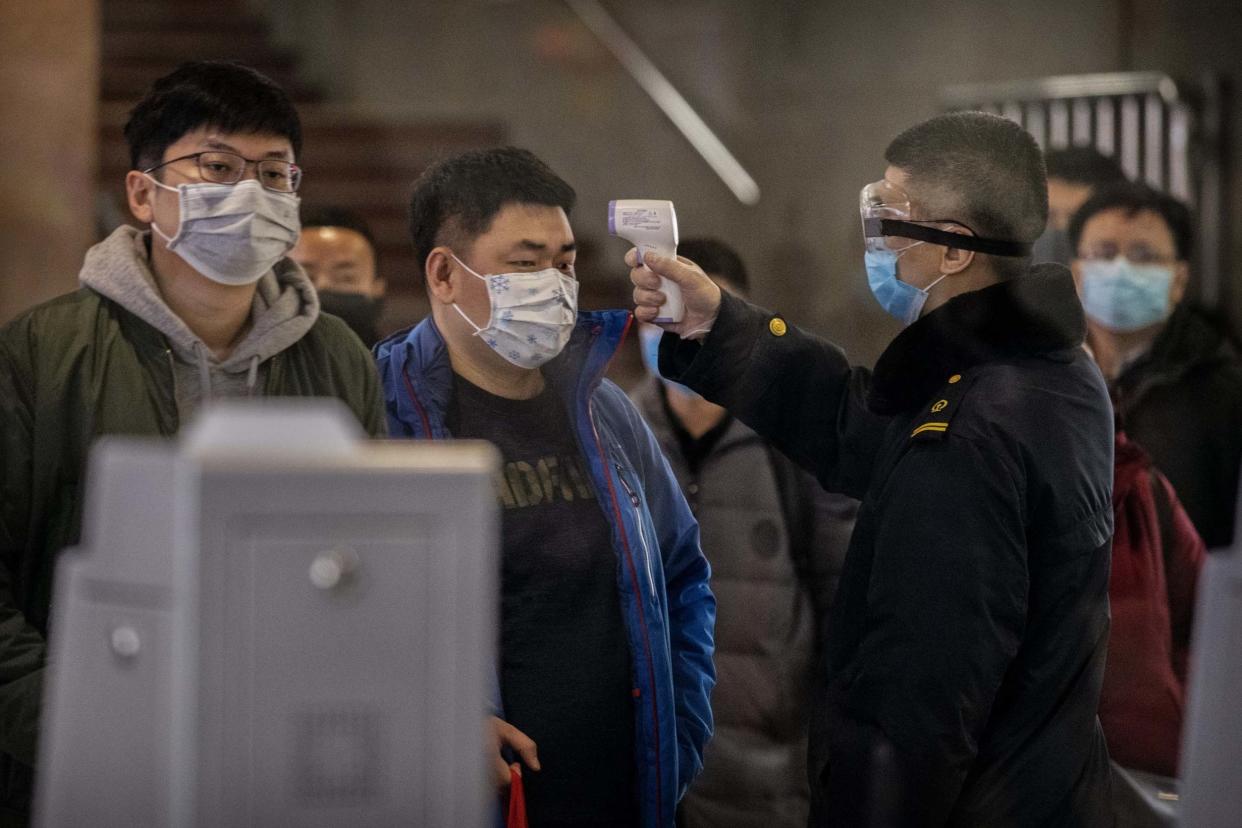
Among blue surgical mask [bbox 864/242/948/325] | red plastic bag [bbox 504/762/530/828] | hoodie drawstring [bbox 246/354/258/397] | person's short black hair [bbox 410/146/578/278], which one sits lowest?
red plastic bag [bbox 504/762/530/828]

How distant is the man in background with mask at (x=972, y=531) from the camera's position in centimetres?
230

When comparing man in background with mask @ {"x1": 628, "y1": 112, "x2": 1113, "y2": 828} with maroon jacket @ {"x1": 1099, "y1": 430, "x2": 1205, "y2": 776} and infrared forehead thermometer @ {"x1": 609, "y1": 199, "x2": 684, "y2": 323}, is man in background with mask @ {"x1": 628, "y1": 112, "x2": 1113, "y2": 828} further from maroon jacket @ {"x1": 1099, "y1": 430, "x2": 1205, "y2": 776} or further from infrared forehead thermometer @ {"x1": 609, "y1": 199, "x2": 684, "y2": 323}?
maroon jacket @ {"x1": 1099, "y1": 430, "x2": 1205, "y2": 776}

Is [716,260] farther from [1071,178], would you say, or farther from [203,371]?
[203,371]

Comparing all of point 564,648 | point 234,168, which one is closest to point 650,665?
point 564,648

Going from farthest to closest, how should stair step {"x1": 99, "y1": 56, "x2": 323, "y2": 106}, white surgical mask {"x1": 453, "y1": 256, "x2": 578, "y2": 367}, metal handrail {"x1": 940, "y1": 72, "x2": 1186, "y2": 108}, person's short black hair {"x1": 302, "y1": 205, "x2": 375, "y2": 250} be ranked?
stair step {"x1": 99, "y1": 56, "x2": 323, "y2": 106}, metal handrail {"x1": 940, "y1": 72, "x2": 1186, "y2": 108}, person's short black hair {"x1": 302, "y1": 205, "x2": 375, "y2": 250}, white surgical mask {"x1": 453, "y1": 256, "x2": 578, "y2": 367}

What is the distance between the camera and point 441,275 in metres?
2.87

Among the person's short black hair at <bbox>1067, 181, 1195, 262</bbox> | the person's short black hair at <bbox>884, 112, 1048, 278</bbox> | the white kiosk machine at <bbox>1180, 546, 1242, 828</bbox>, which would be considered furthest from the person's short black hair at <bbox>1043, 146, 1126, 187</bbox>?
the white kiosk machine at <bbox>1180, 546, 1242, 828</bbox>

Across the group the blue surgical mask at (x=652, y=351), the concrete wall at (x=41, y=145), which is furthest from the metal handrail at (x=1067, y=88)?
the concrete wall at (x=41, y=145)

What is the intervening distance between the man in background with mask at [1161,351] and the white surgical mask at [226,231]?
246 cm

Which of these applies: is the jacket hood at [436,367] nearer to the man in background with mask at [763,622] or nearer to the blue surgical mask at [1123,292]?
the man in background with mask at [763,622]

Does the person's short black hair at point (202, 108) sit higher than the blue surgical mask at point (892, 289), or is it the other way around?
the person's short black hair at point (202, 108)

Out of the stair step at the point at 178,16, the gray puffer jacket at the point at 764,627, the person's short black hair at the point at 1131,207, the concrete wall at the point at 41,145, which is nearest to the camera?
the gray puffer jacket at the point at 764,627

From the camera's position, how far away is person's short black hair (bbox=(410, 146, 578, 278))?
2.84 meters

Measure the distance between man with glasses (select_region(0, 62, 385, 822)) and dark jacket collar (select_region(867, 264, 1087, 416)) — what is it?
931 mm
